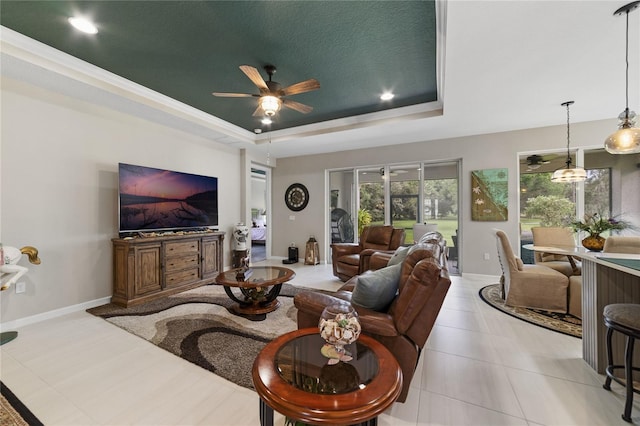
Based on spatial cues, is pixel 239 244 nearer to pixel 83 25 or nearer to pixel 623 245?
pixel 83 25

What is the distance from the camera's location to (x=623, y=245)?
9.93ft

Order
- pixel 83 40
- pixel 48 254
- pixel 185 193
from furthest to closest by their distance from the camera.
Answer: pixel 185 193 → pixel 48 254 → pixel 83 40

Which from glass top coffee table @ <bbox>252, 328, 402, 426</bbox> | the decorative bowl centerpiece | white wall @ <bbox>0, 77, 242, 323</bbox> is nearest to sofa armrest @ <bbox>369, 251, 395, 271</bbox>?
glass top coffee table @ <bbox>252, 328, 402, 426</bbox>

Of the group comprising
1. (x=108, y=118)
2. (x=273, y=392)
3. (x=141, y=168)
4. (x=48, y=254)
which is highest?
(x=108, y=118)

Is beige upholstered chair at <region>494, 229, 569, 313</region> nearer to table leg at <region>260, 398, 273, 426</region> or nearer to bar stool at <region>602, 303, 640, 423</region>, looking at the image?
bar stool at <region>602, 303, 640, 423</region>

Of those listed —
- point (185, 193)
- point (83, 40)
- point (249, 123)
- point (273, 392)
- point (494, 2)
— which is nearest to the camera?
point (273, 392)

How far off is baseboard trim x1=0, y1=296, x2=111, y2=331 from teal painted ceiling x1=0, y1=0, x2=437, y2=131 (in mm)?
2949

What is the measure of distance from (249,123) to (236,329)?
3.59 metres

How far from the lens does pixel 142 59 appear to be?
2727 millimetres

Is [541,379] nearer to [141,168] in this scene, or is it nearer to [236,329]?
[236,329]

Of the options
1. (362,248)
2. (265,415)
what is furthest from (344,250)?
(265,415)

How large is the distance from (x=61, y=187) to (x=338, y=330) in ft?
12.8

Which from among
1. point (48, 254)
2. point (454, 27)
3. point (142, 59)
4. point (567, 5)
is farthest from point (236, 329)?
point (567, 5)

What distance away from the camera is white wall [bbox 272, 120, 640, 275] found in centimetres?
411
